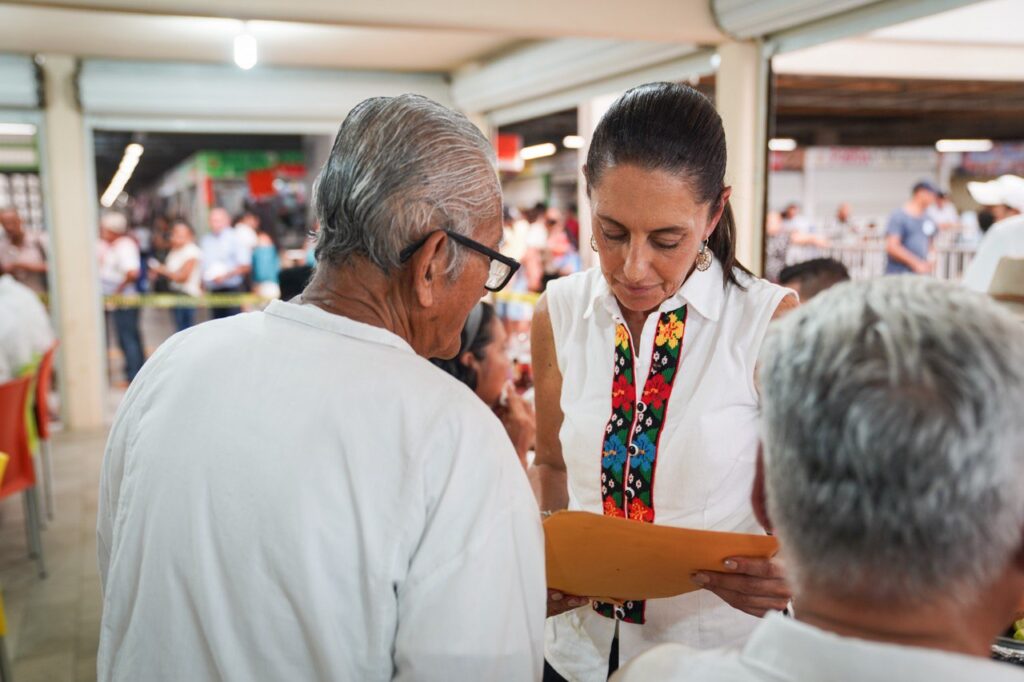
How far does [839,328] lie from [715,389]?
758 mm

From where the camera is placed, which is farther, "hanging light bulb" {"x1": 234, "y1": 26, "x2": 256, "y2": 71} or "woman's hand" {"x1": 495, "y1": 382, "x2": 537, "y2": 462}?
"hanging light bulb" {"x1": 234, "y1": 26, "x2": 256, "y2": 71}

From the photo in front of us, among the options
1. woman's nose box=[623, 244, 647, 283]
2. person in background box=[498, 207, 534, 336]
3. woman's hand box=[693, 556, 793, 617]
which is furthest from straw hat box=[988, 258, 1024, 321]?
person in background box=[498, 207, 534, 336]

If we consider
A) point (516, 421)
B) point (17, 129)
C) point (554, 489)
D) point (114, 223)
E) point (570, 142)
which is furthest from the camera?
point (570, 142)

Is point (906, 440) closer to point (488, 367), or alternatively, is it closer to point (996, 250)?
point (488, 367)

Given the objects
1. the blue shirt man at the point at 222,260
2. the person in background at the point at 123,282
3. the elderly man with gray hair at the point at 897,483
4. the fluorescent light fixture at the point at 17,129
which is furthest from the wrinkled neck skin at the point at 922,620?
the blue shirt man at the point at 222,260

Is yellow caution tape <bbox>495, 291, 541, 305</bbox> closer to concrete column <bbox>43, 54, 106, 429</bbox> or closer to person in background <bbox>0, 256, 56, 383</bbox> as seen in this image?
person in background <bbox>0, 256, 56, 383</bbox>

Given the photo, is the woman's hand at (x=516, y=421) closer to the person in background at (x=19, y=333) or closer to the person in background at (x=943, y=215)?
the person in background at (x=19, y=333)

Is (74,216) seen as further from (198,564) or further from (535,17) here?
(198,564)

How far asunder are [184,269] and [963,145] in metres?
16.6

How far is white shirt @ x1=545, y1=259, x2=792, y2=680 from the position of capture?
4.64ft

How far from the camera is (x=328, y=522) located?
94cm

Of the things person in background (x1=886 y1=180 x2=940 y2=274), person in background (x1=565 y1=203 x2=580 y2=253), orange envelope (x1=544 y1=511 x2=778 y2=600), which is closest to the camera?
orange envelope (x1=544 y1=511 x2=778 y2=600)

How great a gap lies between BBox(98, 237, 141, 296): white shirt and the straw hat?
824cm

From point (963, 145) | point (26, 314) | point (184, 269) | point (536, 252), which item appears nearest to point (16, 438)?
point (26, 314)
